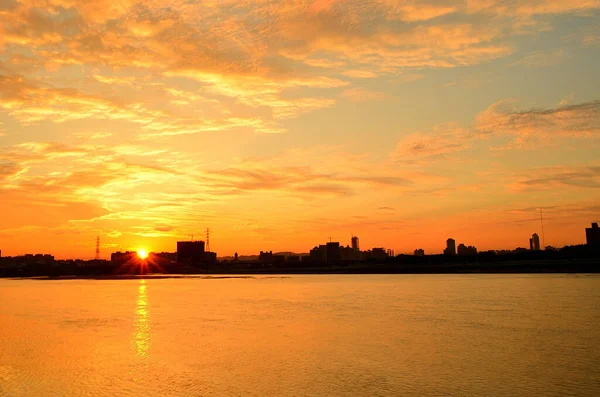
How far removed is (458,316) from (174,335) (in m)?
27.1

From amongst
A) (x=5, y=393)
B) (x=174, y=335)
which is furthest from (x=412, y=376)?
(x=174, y=335)

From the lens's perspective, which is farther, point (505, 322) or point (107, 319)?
point (107, 319)

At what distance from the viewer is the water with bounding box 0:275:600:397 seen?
82.6ft

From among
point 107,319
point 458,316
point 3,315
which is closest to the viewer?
point 458,316

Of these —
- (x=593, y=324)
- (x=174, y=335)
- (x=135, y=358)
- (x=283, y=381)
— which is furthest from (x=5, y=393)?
(x=593, y=324)

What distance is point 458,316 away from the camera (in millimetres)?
51531

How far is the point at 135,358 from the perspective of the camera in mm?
33344

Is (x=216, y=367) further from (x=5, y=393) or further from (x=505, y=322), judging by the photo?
(x=505, y=322)

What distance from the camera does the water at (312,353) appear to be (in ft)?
82.6

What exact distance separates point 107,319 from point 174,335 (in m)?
16.5

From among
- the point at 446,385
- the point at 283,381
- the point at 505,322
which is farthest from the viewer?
the point at 505,322

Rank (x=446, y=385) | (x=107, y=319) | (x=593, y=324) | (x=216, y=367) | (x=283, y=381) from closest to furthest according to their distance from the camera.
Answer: (x=446, y=385) < (x=283, y=381) < (x=216, y=367) < (x=593, y=324) < (x=107, y=319)

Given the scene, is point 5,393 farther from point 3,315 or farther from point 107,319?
point 3,315

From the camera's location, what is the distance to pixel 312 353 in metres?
33.8
